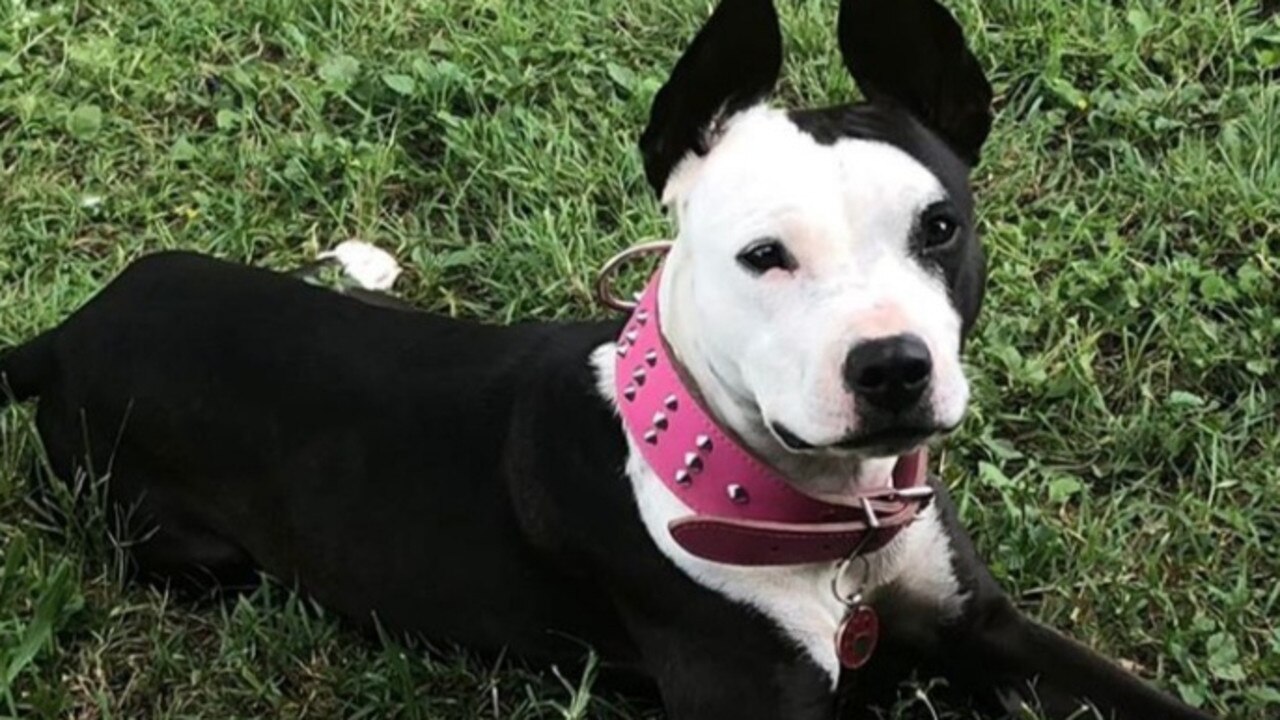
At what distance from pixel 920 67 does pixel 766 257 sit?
460 mm

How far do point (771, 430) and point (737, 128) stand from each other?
46 centimetres

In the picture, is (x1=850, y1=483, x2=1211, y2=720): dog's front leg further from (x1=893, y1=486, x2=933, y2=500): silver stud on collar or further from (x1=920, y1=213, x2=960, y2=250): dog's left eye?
(x1=920, y1=213, x2=960, y2=250): dog's left eye

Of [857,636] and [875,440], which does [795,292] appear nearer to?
[875,440]

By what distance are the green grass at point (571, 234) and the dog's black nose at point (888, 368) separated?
3.00ft

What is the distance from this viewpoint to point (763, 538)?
10.5 feet

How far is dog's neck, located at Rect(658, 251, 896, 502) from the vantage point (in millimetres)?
3092

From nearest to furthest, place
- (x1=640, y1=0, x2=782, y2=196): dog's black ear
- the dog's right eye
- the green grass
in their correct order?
the dog's right eye, (x1=640, y1=0, x2=782, y2=196): dog's black ear, the green grass

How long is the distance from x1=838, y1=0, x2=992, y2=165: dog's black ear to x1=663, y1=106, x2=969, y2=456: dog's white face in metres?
0.20

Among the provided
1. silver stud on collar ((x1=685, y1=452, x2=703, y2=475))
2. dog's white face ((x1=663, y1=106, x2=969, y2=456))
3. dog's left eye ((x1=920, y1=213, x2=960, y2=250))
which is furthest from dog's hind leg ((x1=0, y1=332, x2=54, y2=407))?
dog's left eye ((x1=920, y1=213, x2=960, y2=250))

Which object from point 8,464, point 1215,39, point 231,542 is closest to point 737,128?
point 231,542

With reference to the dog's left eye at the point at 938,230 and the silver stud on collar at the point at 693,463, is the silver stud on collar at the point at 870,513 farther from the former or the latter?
the dog's left eye at the point at 938,230

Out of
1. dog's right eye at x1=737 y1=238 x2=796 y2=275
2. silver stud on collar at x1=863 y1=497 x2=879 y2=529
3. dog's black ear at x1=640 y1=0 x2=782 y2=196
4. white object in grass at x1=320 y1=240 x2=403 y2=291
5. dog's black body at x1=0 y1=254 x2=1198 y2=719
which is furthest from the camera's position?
Answer: white object in grass at x1=320 y1=240 x2=403 y2=291

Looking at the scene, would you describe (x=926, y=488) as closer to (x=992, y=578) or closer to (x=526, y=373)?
(x=992, y=578)

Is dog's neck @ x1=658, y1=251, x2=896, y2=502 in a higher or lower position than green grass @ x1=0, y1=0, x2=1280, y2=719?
higher
